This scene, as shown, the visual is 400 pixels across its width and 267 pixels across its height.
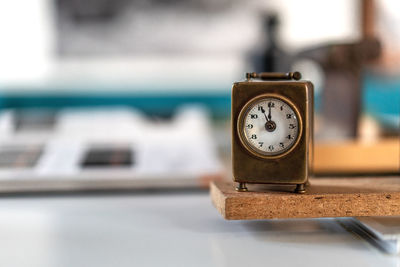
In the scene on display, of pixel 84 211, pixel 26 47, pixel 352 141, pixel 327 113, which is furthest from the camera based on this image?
pixel 26 47

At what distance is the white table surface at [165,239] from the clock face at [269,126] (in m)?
0.12

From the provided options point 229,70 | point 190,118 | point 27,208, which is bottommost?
point 27,208

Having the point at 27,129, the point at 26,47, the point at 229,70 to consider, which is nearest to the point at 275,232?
the point at 27,129

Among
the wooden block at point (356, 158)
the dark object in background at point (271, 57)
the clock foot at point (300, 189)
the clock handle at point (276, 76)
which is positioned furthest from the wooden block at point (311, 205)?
the dark object in background at point (271, 57)

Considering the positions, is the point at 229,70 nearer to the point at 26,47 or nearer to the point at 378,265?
the point at 26,47

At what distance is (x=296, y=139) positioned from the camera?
2.30 ft

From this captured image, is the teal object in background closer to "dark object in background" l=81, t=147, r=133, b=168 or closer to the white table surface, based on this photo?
"dark object in background" l=81, t=147, r=133, b=168

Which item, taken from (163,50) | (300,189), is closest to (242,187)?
(300,189)

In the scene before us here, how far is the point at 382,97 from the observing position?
74.5 inches

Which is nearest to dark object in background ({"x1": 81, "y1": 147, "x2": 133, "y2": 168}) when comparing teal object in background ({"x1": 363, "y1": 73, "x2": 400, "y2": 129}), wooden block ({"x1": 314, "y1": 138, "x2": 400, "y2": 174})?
wooden block ({"x1": 314, "y1": 138, "x2": 400, "y2": 174})

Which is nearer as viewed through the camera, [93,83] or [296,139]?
[296,139]

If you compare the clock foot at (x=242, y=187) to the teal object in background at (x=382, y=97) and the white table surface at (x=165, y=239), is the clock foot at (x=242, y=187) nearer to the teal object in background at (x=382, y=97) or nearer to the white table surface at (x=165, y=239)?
the white table surface at (x=165, y=239)

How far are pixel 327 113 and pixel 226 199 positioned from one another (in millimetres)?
739

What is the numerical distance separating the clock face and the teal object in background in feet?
3.24
